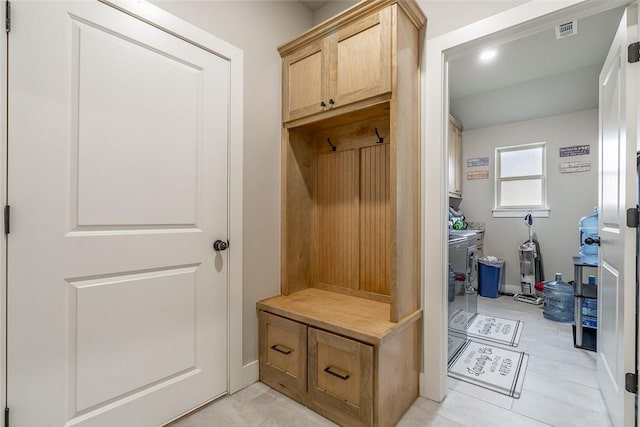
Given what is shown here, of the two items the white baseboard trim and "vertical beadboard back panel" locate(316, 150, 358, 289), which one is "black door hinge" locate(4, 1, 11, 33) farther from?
the white baseboard trim

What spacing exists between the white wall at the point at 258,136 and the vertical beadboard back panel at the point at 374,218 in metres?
0.62

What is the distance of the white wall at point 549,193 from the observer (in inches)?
146

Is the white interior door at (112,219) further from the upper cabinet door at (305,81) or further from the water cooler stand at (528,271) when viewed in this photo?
the water cooler stand at (528,271)

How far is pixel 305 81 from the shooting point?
1985 millimetres

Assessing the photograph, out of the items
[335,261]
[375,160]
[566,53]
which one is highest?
[566,53]

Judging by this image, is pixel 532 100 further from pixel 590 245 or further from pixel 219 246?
pixel 219 246

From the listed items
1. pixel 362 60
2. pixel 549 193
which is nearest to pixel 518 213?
pixel 549 193

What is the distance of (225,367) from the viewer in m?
1.81

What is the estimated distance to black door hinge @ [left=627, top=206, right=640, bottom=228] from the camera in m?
1.30

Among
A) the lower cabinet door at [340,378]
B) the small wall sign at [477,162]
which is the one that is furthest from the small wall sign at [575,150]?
the lower cabinet door at [340,378]

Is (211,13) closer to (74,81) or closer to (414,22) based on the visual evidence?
(74,81)

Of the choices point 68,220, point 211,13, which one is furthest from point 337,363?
point 211,13

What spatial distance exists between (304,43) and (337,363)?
78.5 inches

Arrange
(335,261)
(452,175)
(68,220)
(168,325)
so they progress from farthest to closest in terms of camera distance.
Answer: (452,175)
(335,261)
(168,325)
(68,220)
